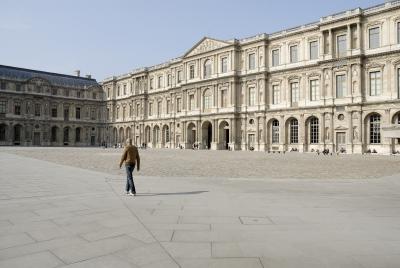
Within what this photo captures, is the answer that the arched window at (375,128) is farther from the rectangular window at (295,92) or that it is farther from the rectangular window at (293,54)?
the rectangular window at (293,54)

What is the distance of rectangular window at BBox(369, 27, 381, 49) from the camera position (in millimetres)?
40062

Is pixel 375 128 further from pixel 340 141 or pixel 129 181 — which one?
pixel 129 181

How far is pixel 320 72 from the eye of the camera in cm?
4453

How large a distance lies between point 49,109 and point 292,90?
5325 centimetres

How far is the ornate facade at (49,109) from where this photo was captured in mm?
71688

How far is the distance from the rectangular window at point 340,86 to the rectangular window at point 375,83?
2879 millimetres

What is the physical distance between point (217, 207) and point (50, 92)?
77.0 metres

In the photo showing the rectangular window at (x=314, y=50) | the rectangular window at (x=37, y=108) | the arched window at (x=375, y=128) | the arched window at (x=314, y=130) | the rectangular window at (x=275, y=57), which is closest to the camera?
the arched window at (x=375, y=128)

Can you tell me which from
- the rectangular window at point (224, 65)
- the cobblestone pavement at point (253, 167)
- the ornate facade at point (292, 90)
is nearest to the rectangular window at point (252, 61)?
the ornate facade at point (292, 90)

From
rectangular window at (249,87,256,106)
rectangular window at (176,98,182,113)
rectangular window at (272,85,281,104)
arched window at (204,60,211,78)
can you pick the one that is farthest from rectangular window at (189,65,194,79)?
rectangular window at (272,85,281,104)

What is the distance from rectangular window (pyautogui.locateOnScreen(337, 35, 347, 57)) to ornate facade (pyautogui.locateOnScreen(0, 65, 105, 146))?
191 feet

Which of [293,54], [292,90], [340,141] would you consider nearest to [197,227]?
[340,141]

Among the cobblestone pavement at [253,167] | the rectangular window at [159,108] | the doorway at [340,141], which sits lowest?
the cobblestone pavement at [253,167]

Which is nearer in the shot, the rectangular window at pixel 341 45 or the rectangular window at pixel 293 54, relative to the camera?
the rectangular window at pixel 341 45
